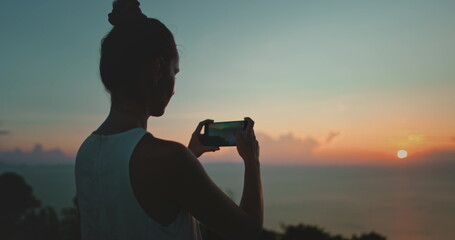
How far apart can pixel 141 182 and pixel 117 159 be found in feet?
0.52

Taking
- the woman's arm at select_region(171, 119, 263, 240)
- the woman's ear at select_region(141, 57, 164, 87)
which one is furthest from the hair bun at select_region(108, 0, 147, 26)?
the woman's arm at select_region(171, 119, 263, 240)

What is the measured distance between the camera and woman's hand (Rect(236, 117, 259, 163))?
180cm

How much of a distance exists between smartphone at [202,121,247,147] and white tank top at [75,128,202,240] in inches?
26.5

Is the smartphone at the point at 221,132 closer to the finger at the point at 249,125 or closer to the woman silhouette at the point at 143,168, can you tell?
the finger at the point at 249,125

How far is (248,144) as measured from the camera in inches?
73.4

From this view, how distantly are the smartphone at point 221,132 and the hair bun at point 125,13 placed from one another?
0.82 meters

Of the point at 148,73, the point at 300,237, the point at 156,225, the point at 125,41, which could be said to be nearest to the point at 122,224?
the point at 156,225

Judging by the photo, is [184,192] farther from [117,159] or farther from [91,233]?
[91,233]

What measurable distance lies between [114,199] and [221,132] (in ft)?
2.99

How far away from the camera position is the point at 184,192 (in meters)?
1.39

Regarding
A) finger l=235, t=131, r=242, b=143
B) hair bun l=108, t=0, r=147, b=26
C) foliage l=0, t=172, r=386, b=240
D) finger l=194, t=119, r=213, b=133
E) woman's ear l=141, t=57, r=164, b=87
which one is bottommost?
foliage l=0, t=172, r=386, b=240

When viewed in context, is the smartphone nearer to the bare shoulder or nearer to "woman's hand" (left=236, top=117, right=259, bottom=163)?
"woman's hand" (left=236, top=117, right=259, bottom=163)

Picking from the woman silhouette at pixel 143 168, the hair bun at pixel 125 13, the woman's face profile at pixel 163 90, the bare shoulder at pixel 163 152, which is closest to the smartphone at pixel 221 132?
the woman silhouette at pixel 143 168

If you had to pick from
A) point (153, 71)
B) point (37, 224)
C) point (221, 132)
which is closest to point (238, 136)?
point (221, 132)
